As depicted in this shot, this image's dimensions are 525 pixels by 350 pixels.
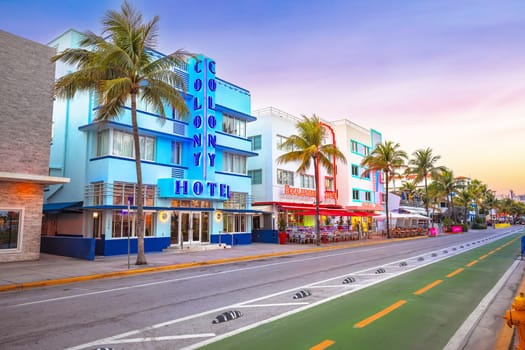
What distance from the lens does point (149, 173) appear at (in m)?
24.4

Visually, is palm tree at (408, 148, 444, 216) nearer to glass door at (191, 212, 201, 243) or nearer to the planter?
the planter

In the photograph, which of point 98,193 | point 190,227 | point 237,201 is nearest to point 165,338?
point 98,193

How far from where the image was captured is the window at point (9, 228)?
1833cm

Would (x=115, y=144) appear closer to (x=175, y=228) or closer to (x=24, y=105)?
(x=24, y=105)

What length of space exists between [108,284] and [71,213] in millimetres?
13699

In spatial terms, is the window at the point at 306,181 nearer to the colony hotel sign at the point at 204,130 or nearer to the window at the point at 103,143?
the colony hotel sign at the point at 204,130

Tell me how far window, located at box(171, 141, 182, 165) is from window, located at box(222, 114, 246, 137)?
4.77 m

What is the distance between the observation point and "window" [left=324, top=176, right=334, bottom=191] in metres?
43.3

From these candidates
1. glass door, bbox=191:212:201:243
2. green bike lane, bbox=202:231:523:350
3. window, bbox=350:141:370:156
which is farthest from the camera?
window, bbox=350:141:370:156

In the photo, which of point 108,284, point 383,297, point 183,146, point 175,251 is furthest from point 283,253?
point 383,297

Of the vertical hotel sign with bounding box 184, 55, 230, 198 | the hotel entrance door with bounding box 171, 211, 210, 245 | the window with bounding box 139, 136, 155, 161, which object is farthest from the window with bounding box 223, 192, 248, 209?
the window with bounding box 139, 136, 155, 161

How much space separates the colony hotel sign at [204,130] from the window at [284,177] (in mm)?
9812

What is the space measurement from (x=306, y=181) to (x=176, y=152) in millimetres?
17692

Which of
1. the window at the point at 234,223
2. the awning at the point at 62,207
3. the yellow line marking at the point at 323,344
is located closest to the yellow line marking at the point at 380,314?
the yellow line marking at the point at 323,344
